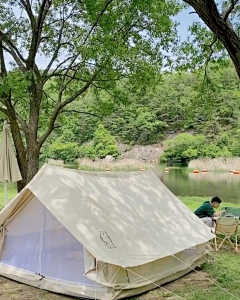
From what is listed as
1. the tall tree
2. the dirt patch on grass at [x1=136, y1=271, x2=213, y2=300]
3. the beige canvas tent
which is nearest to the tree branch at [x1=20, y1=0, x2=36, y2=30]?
the tall tree

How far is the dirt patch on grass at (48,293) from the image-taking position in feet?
12.4

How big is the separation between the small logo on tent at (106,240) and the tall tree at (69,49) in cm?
390

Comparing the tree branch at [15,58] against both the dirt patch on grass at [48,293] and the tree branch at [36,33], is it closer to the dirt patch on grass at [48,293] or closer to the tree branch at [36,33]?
the tree branch at [36,33]

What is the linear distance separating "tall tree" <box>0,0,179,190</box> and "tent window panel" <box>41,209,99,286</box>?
340 cm

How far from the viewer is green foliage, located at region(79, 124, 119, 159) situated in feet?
92.7

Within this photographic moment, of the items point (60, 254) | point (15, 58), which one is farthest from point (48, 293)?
point (15, 58)

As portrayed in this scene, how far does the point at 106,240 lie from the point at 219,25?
89.4 inches

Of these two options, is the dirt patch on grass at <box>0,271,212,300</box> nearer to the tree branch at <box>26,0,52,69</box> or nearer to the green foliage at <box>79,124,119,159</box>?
the tree branch at <box>26,0,52,69</box>

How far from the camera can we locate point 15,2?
8.03 m

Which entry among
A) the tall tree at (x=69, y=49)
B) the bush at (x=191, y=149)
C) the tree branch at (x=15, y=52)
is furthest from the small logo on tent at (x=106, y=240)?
the bush at (x=191, y=149)

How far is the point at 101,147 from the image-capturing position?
28797mm

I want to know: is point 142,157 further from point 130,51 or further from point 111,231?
point 111,231

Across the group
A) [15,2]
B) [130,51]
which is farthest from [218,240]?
[15,2]

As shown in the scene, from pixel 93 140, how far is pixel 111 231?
25.6 meters
